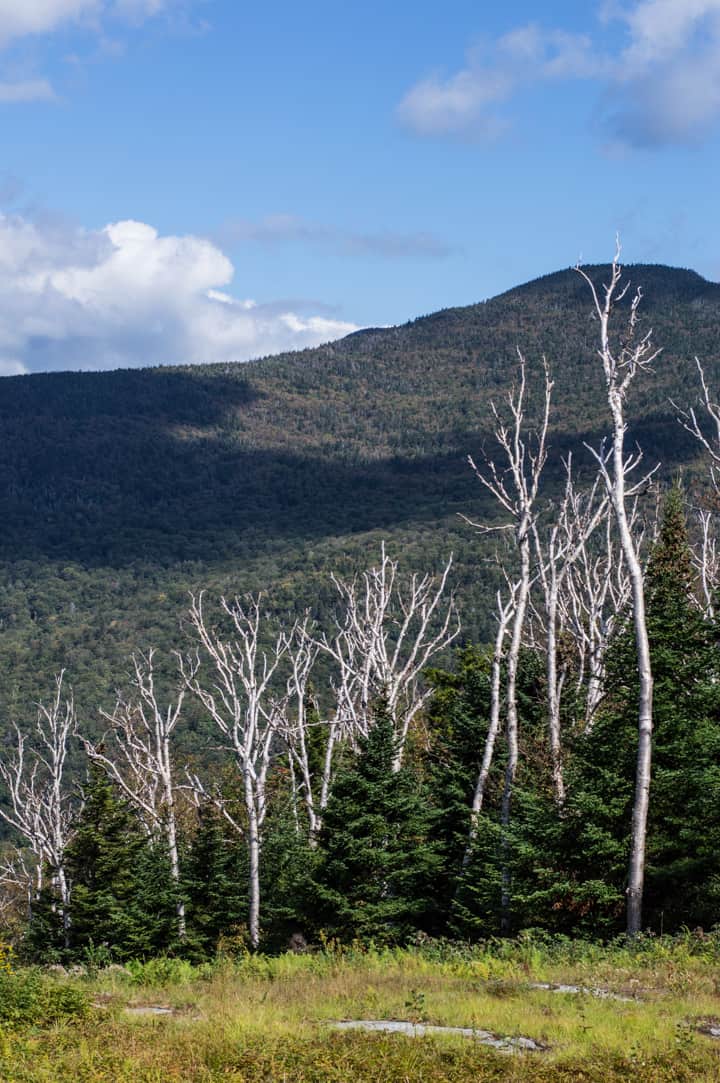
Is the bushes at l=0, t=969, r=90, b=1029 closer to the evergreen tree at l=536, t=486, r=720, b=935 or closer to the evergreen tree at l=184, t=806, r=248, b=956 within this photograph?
the evergreen tree at l=536, t=486, r=720, b=935

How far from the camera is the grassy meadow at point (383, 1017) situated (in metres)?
8.51

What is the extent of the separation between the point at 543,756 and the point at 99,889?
45.7 ft

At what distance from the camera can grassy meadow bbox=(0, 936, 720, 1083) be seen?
8508 millimetres

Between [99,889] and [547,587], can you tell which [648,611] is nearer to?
[547,587]

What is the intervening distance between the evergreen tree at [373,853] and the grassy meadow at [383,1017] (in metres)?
5.48

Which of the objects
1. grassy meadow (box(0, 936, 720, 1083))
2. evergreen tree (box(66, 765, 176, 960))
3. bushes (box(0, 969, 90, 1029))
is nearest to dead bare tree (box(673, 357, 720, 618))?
grassy meadow (box(0, 936, 720, 1083))

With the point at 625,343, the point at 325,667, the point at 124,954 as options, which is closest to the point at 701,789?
the point at 625,343

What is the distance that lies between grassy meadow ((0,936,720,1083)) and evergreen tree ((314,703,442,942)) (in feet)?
18.0

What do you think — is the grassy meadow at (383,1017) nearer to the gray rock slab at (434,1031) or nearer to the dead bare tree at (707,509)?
the gray rock slab at (434,1031)

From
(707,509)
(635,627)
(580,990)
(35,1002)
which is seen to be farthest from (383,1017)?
(707,509)

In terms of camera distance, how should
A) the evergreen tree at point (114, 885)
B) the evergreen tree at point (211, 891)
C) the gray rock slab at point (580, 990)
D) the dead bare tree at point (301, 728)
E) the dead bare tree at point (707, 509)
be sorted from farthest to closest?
the dead bare tree at point (301, 728), the evergreen tree at point (211, 891), the evergreen tree at point (114, 885), the dead bare tree at point (707, 509), the gray rock slab at point (580, 990)

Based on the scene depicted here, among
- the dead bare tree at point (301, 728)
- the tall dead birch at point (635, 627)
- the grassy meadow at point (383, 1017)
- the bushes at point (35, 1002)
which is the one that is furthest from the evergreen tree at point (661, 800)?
the dead bare tree at point (301, 728)

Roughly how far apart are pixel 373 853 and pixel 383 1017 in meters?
9.39

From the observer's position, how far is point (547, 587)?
26375mm
